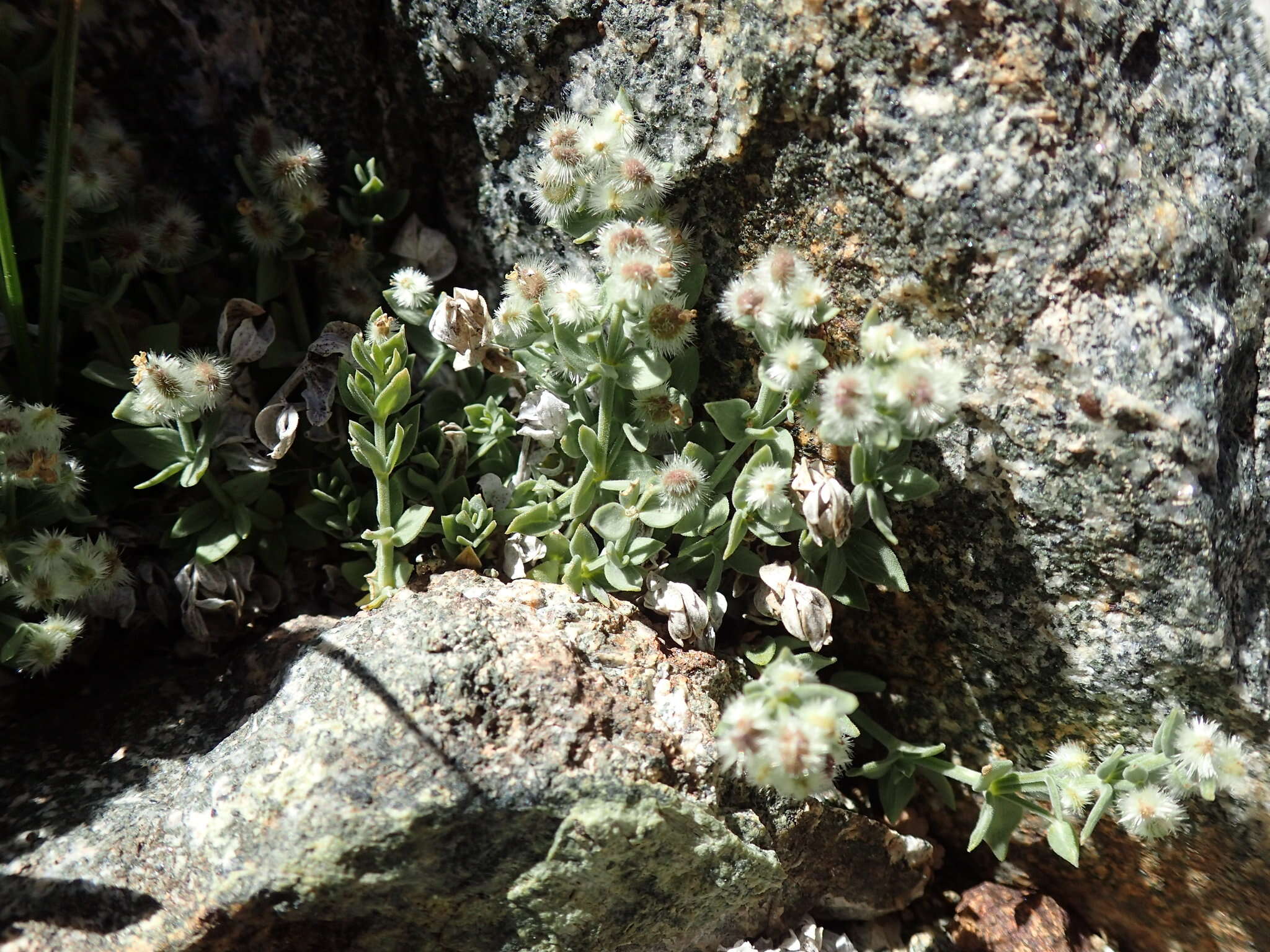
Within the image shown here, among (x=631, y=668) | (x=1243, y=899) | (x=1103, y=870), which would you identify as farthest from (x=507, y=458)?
(x=1243, y=899)

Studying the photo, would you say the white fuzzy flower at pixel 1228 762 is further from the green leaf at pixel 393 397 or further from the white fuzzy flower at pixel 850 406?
the green leaf at pixel 393 397

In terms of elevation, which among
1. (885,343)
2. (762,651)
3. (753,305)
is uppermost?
(753,305)

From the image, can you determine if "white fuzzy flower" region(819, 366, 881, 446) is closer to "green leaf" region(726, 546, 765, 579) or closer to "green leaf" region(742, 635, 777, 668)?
"green leaf" region(726, 546, 765, 579)

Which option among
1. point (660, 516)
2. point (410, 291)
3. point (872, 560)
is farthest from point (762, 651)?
point (410, 291)

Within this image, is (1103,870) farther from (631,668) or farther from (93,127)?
(93,127)

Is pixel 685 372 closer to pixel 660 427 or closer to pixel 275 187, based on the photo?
pixel 660 427
